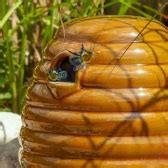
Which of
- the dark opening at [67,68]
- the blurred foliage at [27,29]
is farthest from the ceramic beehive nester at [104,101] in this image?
the blurred foliage at [27,29]

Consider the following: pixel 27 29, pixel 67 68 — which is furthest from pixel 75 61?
pixel 27 29

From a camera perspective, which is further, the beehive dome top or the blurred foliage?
the blurred foliage

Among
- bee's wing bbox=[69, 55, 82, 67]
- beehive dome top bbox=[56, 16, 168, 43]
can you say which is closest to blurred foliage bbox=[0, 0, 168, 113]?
beehive dome top bbox=[56, 16, 168, 43]

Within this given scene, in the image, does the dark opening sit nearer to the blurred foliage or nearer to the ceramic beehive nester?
the ceramic beehive nester

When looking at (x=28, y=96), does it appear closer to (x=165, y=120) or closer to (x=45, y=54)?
(x=45, y=54)

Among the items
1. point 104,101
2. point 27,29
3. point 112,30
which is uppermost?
point 112,30

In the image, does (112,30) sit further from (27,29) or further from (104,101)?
(27,29)
